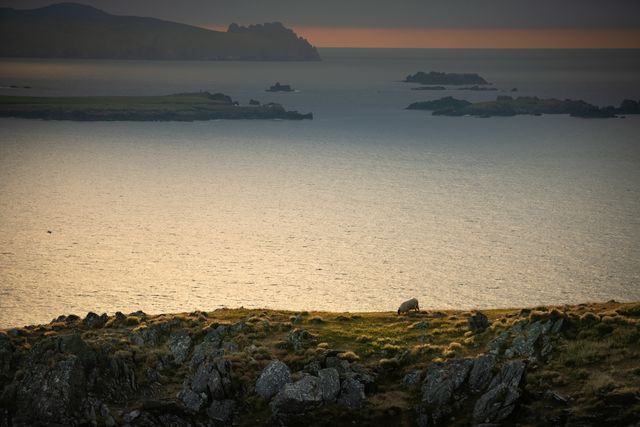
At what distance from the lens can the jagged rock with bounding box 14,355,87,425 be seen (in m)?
49.7

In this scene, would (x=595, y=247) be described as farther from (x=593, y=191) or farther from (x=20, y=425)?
(x=20, y=425)

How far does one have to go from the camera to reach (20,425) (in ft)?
162

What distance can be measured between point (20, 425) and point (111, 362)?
6.73m

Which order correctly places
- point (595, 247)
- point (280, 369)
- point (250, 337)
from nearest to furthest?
1. point (280, 369)
2. point (250, 337)
3. point (595, 247)

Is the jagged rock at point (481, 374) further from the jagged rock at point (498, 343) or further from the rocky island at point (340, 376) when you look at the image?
the jagged rock at point (498, 343)

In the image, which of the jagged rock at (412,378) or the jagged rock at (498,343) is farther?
the jagged rock at (498,343)

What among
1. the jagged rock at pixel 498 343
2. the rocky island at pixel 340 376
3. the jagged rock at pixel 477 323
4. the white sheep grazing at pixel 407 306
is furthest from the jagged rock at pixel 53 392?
the white sheep grazing at pixel 407 306

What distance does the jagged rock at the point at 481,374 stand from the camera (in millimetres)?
49906

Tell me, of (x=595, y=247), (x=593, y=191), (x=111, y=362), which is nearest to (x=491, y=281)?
(x=595, y=247)

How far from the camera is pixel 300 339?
58312 mm

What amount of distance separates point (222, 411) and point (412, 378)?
1203cm

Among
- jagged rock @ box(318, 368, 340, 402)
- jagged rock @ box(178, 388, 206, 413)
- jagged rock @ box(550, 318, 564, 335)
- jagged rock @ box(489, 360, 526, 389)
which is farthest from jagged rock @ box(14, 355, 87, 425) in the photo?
jagged rock @ box(550, 318, 564, 335)

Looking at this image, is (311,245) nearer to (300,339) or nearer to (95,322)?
(95,322)

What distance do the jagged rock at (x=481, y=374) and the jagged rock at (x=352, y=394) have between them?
21.9 feet
